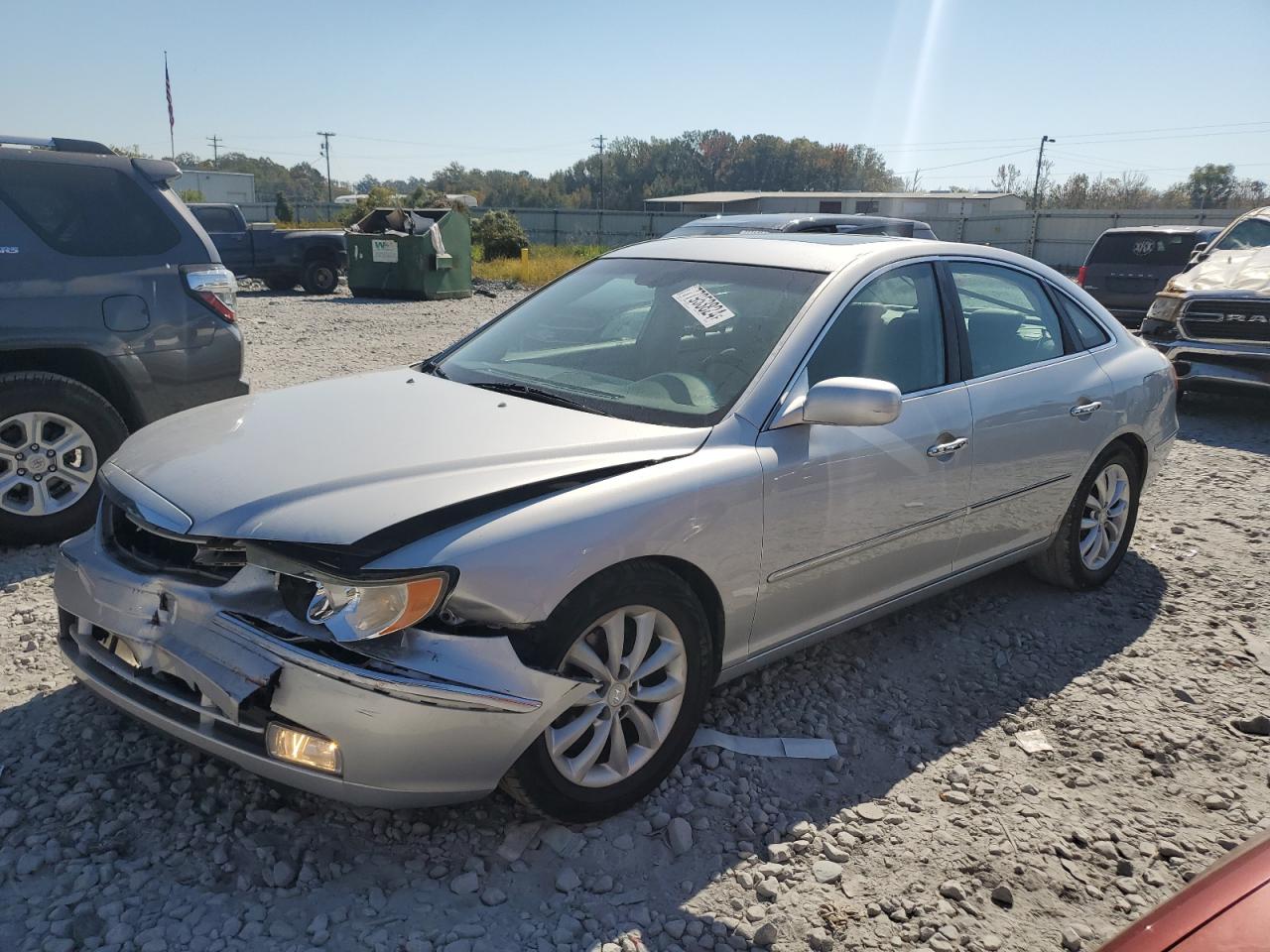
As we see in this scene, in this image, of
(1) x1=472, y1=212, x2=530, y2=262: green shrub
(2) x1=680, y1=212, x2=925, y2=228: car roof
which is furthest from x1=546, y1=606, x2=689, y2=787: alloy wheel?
(1) x1=472, y1=212, x2=530, y2=262: green shrub

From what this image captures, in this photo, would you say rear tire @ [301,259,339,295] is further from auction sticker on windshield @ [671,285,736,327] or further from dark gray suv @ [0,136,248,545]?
auction sticker on windshield @ [671,285,736,327]

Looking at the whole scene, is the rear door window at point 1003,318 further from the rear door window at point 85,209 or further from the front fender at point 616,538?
the rear door window at point 85,209

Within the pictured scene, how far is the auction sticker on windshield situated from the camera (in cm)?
359

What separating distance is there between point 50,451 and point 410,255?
49.2ft

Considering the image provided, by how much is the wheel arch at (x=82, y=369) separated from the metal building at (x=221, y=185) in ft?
202

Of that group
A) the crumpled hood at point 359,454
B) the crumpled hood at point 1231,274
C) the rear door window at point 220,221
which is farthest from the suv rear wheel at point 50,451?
the rear door window at point 220,221

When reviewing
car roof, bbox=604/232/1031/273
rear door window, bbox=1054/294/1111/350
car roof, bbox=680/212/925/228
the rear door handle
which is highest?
car roof, bbox=680/212/925/228

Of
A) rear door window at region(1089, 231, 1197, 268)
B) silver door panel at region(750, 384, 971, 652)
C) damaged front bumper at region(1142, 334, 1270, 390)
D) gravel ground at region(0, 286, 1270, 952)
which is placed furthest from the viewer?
rear door window at region(1089, 231, 1197, 268)

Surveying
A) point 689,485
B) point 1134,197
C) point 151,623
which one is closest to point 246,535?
point 151,623

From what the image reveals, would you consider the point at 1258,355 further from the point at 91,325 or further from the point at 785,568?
the point at 91,325

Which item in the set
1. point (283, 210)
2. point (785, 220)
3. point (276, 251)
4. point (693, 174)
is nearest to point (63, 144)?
point (785, 220)

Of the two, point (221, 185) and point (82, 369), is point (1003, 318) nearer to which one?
point (82, 369)

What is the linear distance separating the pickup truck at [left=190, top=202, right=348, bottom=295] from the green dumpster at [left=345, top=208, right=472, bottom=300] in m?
0.85

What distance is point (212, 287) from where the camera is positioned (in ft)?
17.4
